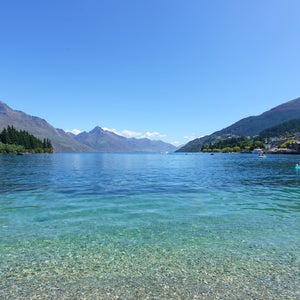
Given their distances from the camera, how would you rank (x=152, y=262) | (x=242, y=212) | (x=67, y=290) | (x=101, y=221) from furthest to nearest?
(x=242, y=212), (x=101, y=221), (x=152, y=262), (x=67, y=290)

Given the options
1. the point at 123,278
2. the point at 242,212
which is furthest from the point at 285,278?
the point at 242,212

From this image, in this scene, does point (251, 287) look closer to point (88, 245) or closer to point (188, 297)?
point (188, 297)

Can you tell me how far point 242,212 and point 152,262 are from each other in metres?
12.6

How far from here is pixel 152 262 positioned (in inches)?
422

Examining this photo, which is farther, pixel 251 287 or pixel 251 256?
pixel 251 256

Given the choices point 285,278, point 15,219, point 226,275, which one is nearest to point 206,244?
point 226,275

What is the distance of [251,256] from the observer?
11266mm

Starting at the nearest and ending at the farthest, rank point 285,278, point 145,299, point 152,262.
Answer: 1. point 145,299
2. point 285,278
3. point 152,262

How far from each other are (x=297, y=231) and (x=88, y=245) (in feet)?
42.9

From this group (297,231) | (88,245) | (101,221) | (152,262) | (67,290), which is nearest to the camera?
(67,290)

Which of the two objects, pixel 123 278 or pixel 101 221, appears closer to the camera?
pixel 123 278

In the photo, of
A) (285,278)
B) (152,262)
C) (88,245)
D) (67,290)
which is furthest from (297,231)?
(67,290)

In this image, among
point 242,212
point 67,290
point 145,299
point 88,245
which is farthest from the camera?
point 242,212

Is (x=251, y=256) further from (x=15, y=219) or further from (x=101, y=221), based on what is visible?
(x=15, y=219)
